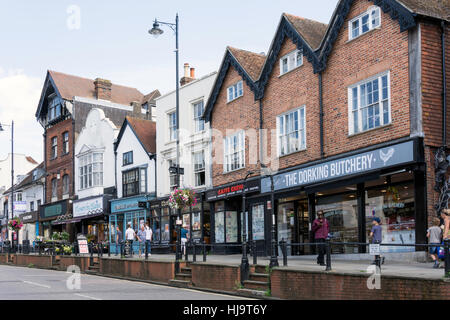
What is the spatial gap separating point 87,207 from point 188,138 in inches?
502

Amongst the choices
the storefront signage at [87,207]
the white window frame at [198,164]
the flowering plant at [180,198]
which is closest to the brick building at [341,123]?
the white window frame at [198,164]

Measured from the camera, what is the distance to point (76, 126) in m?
43.9

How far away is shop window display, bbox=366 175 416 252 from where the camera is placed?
18219 millimetres

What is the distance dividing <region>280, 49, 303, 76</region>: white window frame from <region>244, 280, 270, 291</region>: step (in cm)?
967

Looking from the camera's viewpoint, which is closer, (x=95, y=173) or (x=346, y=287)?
(x=346, y=287)

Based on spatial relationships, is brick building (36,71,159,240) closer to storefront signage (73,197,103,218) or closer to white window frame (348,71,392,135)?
storefront signage (73,197,103,218)

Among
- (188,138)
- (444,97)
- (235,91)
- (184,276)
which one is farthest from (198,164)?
(444,97)

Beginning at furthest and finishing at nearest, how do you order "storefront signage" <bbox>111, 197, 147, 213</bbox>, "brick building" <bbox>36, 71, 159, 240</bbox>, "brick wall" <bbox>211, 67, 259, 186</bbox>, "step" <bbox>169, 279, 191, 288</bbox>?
"brick building" <bbox>36, 71, 159, 240</bbox>, "storefront signage" <bbox>111, 197, 147, 213</bbox>, "brick wall" <bbox>211, 67, 259, 186</bbox>, "step" <bbox>169, 279, 191, 288</bbox>

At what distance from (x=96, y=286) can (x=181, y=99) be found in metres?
15.0

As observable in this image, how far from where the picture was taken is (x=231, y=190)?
1082 inches

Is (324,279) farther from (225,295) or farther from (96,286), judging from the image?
(96,286)

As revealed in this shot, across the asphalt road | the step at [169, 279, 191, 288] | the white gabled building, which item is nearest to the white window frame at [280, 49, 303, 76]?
the step at [169, 279, 191, 288]

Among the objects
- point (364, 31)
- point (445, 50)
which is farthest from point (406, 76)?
point (364, 31)

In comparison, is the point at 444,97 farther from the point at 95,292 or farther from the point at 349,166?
the point at 95,292
